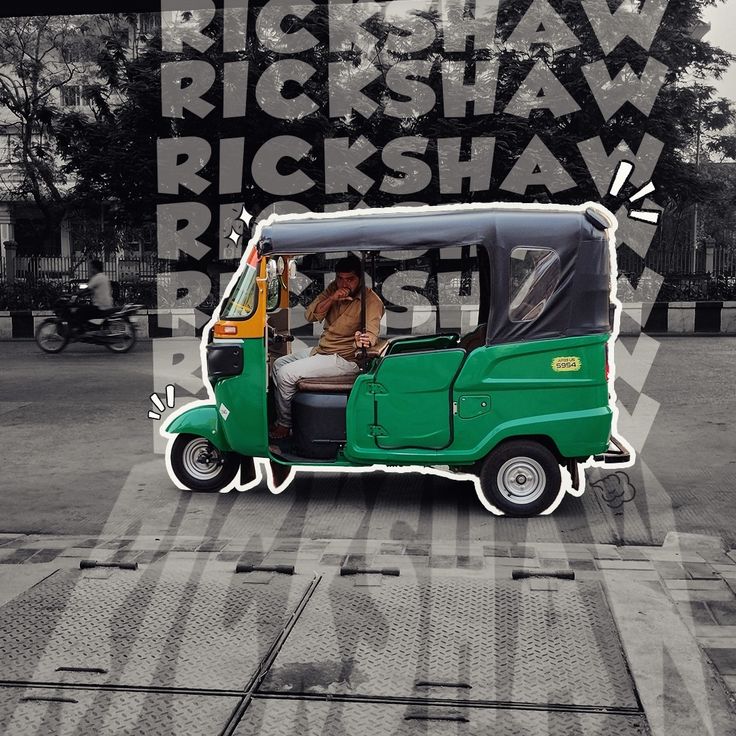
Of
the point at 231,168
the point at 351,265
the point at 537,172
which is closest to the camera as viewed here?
the point at 351,265

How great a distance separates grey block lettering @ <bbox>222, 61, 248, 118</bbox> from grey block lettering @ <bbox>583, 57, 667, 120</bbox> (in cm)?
953

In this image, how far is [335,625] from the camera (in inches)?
196

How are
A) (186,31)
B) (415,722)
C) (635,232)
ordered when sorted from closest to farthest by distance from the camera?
(415,722) < (186,31) < (635,232)

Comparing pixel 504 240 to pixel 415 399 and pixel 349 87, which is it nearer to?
pixel 415 399

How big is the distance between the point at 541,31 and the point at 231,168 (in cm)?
966

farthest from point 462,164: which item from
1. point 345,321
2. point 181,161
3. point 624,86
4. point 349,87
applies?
point 345,321

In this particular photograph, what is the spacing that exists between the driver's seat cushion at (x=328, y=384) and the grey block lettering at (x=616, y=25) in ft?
76.0

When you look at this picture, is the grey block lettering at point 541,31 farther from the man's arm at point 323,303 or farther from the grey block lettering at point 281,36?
the man's arm at point 323,303

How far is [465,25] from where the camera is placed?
27.4m

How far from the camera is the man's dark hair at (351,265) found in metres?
7.46

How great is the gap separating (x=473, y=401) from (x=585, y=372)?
79 cm

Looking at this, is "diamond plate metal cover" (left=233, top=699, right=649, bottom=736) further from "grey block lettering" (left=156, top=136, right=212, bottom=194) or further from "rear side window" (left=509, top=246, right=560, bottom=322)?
"grey block lettering" (left=156, top=136, right=212, bottom=194)

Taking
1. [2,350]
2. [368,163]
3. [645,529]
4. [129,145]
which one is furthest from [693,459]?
[129,145]

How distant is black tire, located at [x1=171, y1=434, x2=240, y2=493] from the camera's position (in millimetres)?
7816
